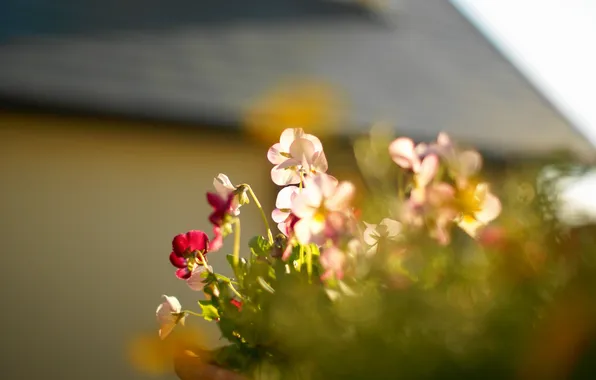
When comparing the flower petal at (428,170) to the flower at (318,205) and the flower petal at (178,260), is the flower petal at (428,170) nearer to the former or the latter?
the flower at (318,205)

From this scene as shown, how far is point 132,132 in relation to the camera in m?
4.99

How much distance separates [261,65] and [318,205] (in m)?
5.72

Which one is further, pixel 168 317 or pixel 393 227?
pixel 168 317

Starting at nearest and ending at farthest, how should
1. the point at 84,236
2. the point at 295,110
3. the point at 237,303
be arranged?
the point at 237,303 < the point at 84,236 < the point at 295,110

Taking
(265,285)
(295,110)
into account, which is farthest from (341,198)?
(295,110)

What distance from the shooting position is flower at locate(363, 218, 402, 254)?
744mm

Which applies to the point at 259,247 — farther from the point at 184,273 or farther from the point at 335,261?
the point at 335,261

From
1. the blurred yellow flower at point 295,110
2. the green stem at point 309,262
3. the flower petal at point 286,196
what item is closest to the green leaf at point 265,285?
the green stem at point 309,262

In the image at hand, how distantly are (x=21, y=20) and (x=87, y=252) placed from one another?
6.56 ft

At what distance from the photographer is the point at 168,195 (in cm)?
513

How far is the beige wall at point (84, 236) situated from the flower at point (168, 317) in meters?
3.76

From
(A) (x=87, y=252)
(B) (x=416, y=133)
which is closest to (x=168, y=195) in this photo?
(A) (x=87, y=252)

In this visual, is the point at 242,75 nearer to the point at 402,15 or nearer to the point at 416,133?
the point at 416,133

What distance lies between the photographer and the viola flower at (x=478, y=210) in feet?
2.48
